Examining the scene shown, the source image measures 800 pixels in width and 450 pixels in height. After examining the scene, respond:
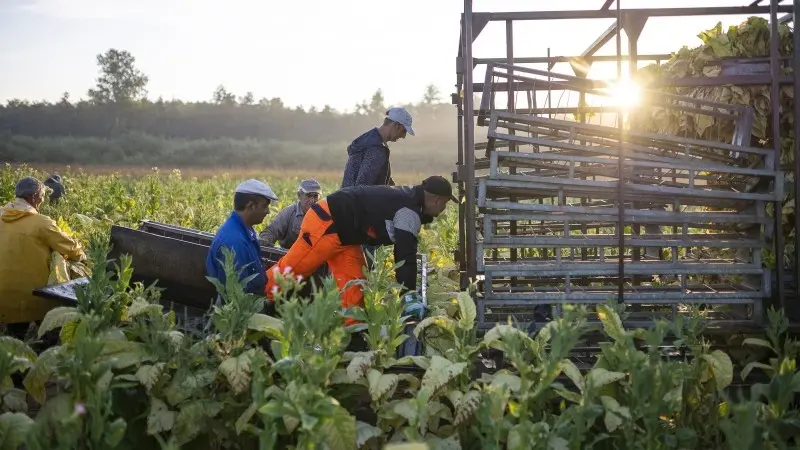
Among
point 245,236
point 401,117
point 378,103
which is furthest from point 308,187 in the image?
point 378,103

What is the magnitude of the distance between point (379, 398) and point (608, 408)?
969mm

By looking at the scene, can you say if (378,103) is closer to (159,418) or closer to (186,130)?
(186,130)

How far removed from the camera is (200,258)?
233 inches

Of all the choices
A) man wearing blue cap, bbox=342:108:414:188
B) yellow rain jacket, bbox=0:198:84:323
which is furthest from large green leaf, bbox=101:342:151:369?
man wearing blue cap, bbox=342:108:414:188

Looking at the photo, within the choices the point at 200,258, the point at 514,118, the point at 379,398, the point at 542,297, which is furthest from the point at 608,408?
the point at 200,258

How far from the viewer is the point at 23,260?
6395 millimetres

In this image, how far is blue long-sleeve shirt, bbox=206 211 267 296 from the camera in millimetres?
5188

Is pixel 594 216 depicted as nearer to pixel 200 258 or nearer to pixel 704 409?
pixel 704 409

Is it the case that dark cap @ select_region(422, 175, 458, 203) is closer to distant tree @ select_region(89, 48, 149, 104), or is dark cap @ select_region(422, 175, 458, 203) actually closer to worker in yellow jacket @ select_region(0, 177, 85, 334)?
worker in yellow jacket @ select_region(0, 177, 85, 334)

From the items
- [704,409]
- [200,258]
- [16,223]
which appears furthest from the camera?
[16,223]

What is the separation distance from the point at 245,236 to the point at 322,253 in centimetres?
51

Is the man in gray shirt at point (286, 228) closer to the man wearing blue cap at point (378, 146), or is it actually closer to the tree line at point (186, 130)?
the man wearing blue cap at point (378, 146)

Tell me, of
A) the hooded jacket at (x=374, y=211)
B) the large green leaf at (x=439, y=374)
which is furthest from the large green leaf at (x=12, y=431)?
the hooded jacket at (x=374, y=211)

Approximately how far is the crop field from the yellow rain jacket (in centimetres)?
228
